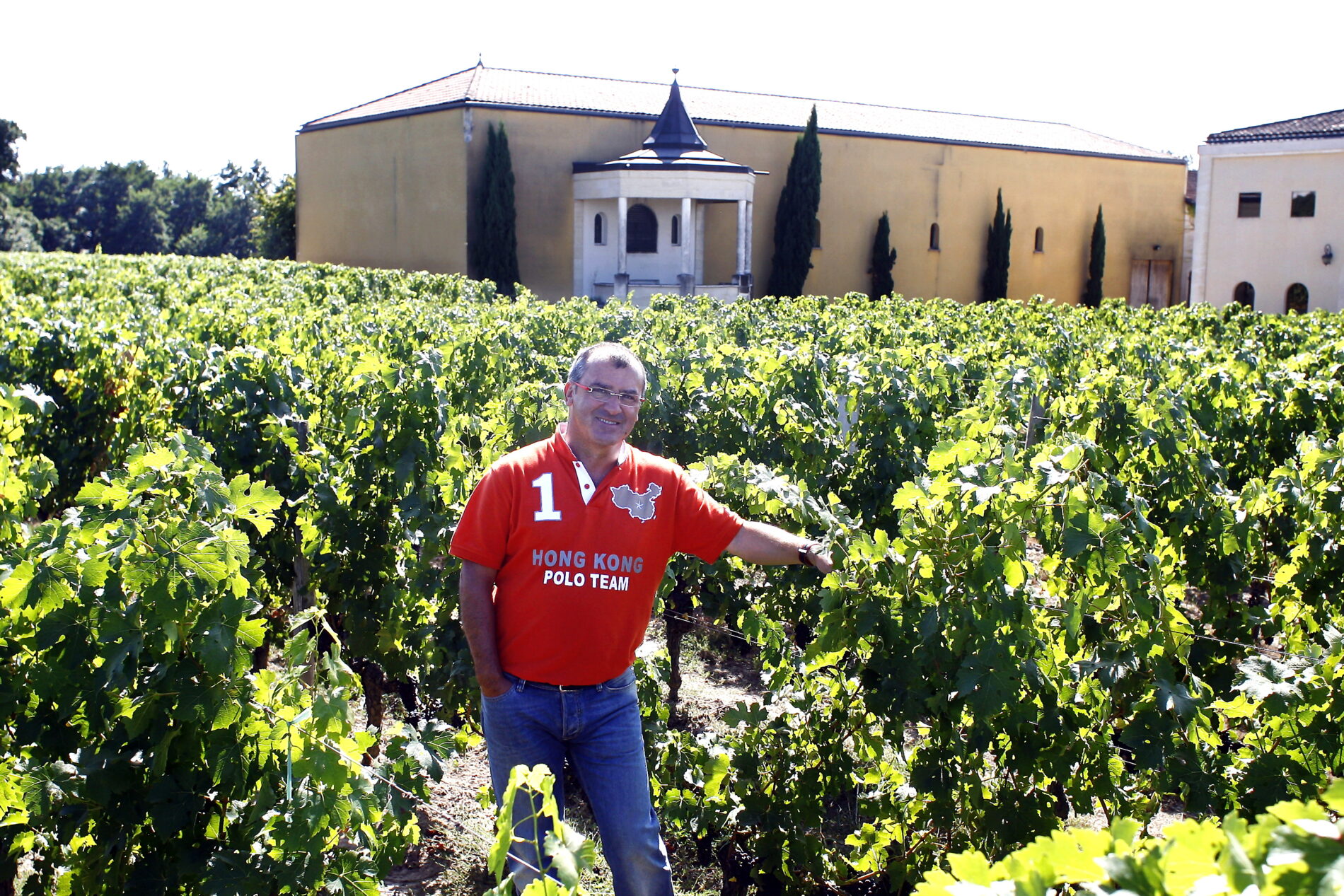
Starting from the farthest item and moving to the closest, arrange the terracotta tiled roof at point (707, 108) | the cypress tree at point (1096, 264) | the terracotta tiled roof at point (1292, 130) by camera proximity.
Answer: the cypress tree at point (1096, 264)
the terracotta tiled roof at point (707, 108)
the terracotta tiled roof at point (1292, 130)

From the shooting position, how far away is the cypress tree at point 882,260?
3703 cm

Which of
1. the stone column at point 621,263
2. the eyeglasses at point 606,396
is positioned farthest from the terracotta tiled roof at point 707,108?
the eyeglasses at point 606,396

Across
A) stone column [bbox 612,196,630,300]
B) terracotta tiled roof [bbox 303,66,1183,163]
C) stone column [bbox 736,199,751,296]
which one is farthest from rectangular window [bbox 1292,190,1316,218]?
stone column [bbox 612,196,630,300]

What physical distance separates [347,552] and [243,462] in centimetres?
111

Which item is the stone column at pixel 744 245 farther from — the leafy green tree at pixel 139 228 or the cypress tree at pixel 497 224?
the leafy green tree at pixel 139 228

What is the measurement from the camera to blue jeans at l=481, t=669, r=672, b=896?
2.81 metres

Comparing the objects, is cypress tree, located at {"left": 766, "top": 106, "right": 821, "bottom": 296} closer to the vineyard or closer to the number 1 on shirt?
the vineyard

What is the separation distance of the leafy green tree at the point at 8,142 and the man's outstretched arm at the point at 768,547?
59742 mm

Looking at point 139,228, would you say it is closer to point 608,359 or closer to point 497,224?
point 497,224

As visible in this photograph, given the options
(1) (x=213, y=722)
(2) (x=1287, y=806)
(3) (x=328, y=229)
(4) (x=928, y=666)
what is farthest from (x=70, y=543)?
(3) (x=328, y=229)

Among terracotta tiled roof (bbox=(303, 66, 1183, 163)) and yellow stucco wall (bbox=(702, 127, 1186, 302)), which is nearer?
terracotta tiled roof (bbox=(303, 66, 1183, 163))

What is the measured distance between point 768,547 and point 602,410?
605 millimetres

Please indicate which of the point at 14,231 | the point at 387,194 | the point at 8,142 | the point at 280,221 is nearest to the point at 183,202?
the point at 14,231

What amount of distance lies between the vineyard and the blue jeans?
34cm
